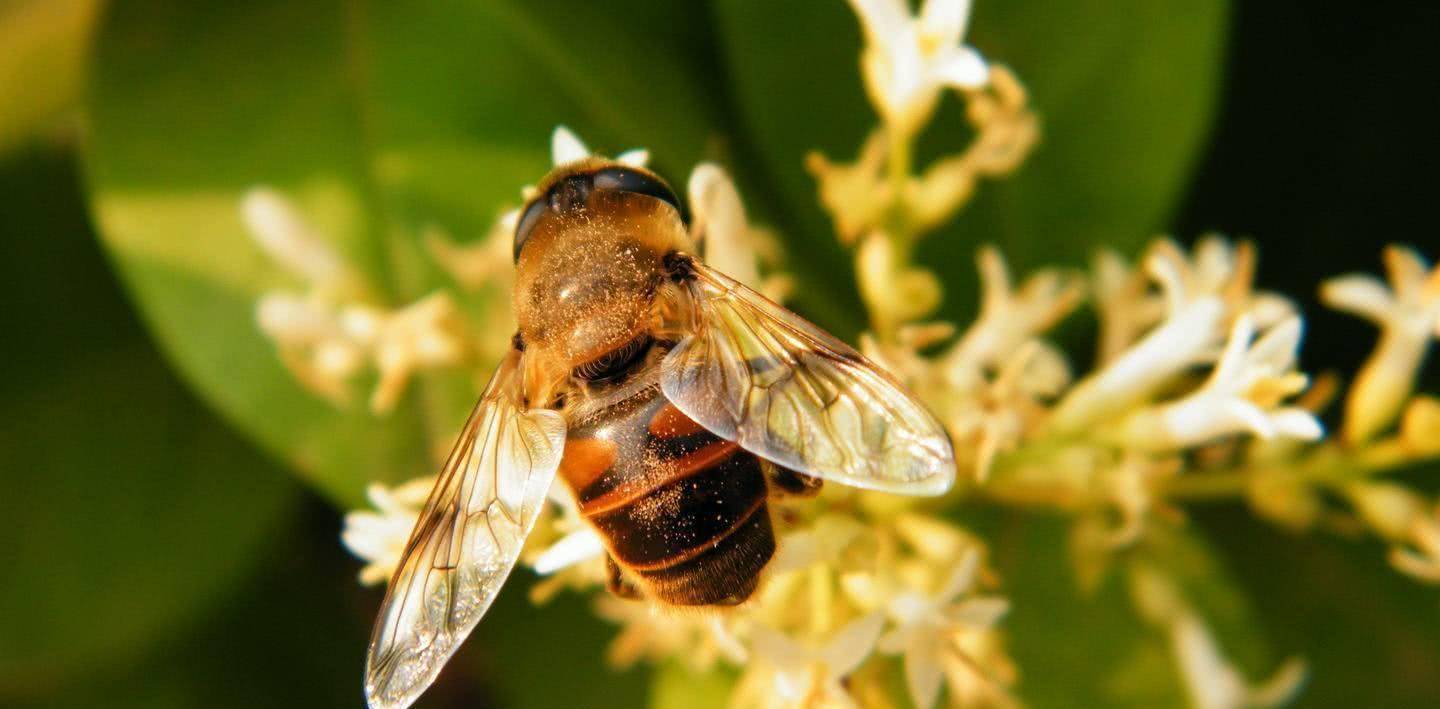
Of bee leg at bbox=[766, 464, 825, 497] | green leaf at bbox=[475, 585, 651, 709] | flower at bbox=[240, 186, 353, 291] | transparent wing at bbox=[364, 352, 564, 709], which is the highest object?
flower at bbox=[240, 186, 353, 291]

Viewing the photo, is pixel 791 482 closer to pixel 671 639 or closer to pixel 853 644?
pixel 853 644

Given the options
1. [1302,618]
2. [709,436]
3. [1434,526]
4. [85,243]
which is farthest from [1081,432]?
[85,243]

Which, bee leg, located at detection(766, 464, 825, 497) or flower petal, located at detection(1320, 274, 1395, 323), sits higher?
bee leg, located at detection(766, 464, 825, 497)

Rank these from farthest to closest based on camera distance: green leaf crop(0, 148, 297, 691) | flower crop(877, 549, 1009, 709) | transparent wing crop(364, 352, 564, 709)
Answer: green leaf crop(0, 148, 297, 691) → flower crop(877, 549, 1009, 709) → transparent wing crop(364, 352, 564, 709)

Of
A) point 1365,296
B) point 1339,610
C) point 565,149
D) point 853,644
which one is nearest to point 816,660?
point 853,644

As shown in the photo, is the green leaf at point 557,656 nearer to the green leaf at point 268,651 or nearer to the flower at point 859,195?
the green leaf at point 268,651

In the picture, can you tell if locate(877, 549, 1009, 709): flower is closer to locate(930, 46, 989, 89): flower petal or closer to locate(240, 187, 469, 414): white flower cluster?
locate(930, 46, 989, 89): flower petal

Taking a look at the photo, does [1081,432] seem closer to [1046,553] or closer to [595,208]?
[1046,553]

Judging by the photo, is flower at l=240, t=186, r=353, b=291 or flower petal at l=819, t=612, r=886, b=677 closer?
flower petal at l=819, t=612, r=886, b=677

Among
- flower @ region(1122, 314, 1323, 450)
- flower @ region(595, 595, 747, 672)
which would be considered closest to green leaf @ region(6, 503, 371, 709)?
flower @ region(595, 595, 747, 672)
